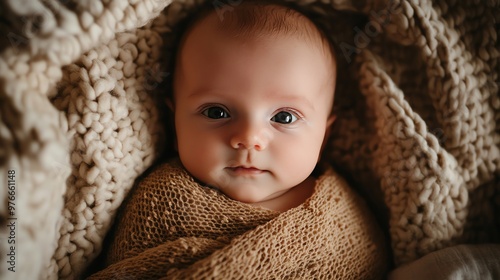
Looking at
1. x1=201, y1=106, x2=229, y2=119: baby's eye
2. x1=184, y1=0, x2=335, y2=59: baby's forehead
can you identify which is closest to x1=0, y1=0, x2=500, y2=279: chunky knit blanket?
x1=184, y1=0, x2=335, y2=59: baby's forehead

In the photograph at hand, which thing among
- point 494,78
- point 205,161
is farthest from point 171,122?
point 494,78

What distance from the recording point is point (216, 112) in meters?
0.95

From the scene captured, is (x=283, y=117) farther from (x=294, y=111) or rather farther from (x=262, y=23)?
(x=262, y=23)

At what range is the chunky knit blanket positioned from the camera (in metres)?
0.75

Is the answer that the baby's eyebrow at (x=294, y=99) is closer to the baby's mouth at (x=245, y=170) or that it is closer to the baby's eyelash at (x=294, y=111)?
the baby's eyelash at (x=294, y=111)

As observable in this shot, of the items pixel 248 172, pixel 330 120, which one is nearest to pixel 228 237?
pixel 248 172

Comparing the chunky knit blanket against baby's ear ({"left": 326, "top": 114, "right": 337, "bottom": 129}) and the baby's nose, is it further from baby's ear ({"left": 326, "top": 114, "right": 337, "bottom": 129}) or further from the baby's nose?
the baby's nose

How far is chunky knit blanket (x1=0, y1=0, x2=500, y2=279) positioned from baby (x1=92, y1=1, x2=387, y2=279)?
71 millimetres

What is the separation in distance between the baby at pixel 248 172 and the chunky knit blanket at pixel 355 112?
0.23 feet

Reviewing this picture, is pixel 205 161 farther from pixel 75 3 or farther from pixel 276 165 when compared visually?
pixel 75 3

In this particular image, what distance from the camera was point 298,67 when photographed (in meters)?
0.94

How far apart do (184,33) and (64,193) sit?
0.44 m

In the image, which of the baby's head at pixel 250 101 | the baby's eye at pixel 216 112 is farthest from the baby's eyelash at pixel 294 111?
the baby's eye at pixel 216 112

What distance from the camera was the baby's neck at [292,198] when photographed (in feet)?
3.22
